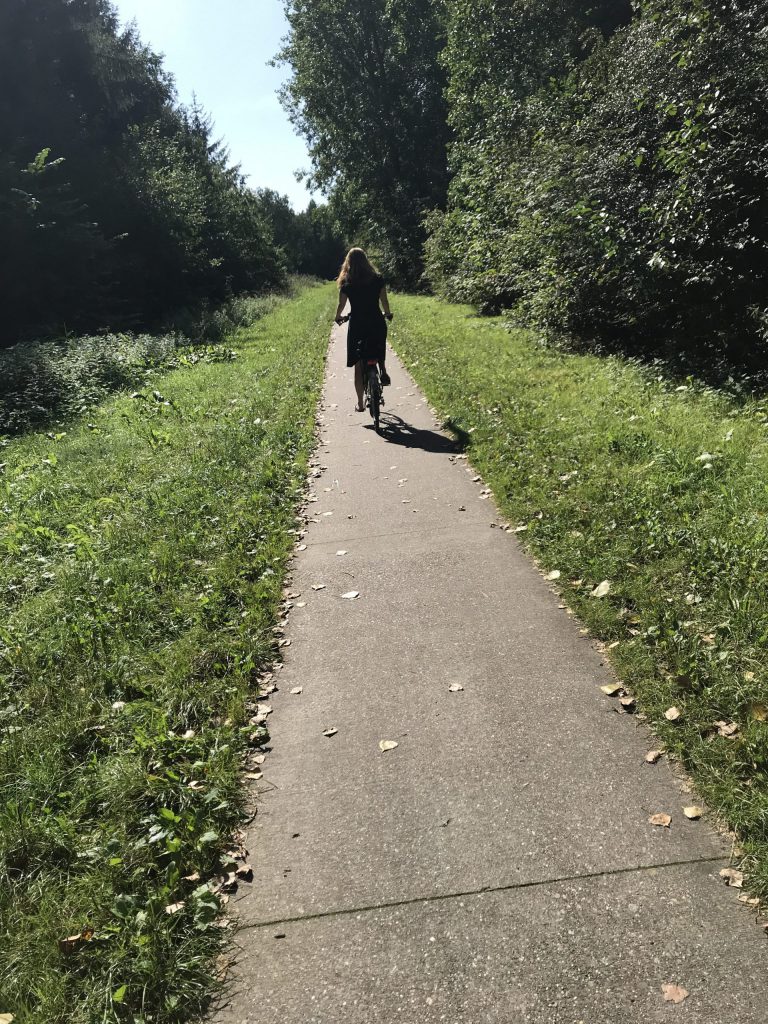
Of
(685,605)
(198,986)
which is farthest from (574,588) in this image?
(198,986)

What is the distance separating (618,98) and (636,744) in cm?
1097

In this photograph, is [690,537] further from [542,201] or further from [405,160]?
[405,160]

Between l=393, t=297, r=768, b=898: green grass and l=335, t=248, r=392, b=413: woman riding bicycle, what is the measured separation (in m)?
1.49

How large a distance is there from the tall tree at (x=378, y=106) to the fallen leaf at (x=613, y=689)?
34.8 metres

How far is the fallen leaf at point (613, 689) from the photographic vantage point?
11.1 feet

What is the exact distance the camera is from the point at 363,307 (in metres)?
8.72

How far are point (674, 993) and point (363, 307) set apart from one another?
8058mm

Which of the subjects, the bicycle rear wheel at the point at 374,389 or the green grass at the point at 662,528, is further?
the bicycle rear wheel at the point at 374,389

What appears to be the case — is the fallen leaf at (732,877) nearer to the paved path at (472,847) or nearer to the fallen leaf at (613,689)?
the paved path at (472,847)

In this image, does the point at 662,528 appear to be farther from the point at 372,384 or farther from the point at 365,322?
the point at 365,322

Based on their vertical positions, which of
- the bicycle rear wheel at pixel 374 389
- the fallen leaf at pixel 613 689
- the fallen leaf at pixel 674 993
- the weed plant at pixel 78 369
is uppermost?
the weed plant at pixel 78 369

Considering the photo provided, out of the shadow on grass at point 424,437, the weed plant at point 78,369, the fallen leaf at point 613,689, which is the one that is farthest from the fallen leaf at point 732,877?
the weed plant at point 78,369

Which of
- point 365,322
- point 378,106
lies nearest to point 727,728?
point 365,322

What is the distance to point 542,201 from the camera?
11.6 m
